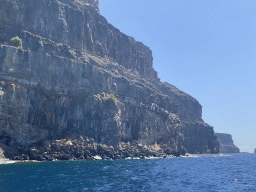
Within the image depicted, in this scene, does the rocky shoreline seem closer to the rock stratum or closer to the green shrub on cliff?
the rock stratum

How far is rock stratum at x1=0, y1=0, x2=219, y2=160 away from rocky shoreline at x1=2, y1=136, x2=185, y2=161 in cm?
33

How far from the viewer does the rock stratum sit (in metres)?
75.4

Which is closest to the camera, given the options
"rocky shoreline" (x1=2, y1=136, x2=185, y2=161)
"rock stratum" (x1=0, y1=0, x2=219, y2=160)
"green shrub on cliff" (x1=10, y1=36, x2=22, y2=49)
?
"rocky shoreline" (x1=2, y1=136, x2=185, y2=161)

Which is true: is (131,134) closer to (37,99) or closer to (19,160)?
(37,99)

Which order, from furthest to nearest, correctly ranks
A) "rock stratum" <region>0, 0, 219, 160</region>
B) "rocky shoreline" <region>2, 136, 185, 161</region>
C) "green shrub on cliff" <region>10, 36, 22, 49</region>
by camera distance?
"green shrub on cliff" <region>10, 36, 22, 49</region>, "rock stratum" <region>0, 0, 219, 160</region>, "rocky shoreline" <region>2, 136, 185, 161</region>

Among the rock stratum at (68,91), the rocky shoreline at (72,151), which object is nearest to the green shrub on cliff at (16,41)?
the rock stratum at (68,91)

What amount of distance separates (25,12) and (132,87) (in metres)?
61.0

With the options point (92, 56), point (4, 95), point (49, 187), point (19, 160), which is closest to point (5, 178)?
point (49, 187)

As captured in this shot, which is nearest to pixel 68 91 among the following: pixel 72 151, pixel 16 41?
pixel 72 151

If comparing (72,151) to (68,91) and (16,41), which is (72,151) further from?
(16,41)

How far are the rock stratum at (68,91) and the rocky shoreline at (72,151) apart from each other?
0.33m

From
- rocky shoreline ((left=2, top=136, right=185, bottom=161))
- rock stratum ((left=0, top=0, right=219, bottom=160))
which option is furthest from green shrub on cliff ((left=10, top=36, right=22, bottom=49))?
rocky shoreline ((left=2, top=136, right=185, bottom=161))

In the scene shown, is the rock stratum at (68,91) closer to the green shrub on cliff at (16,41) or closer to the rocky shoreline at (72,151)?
the rocky shoreline at (72,151)

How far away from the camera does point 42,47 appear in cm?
9050
